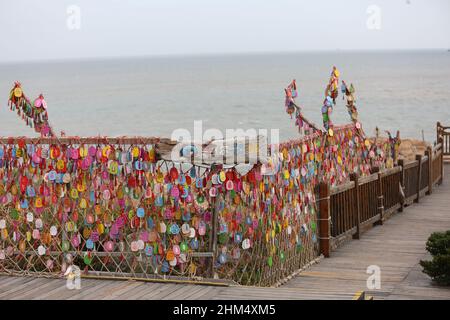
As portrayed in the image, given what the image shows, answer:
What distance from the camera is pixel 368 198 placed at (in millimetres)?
12070

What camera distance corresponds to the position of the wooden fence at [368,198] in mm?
10420

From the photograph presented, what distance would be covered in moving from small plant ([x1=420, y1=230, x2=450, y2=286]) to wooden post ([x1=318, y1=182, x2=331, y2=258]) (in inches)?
67.9

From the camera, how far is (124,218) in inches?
336

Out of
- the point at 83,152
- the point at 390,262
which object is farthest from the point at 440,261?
the point at 83,152

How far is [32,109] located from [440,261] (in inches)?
217

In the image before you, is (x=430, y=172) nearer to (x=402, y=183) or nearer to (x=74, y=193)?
(x=402, y=183)

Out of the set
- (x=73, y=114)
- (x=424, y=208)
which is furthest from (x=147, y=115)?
(x=424, y=208)

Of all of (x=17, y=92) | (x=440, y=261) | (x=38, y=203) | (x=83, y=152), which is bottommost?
(x=440, y=261)

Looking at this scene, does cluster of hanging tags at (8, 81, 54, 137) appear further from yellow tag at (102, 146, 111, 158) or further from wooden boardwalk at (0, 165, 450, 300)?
wooden boardwalk at (0, 165, 450, 300)

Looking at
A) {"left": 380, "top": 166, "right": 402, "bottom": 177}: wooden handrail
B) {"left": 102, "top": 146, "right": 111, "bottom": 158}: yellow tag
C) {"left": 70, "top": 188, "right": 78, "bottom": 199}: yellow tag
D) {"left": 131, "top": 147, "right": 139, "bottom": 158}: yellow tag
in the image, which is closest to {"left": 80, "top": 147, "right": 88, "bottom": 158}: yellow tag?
{"left": 102, "top": 146, "right": 111, "bottom": 158}: yellow tag

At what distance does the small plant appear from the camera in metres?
8.44

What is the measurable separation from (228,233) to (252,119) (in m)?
68.6

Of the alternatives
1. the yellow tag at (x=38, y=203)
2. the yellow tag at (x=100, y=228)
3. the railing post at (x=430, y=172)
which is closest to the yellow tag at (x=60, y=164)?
the yellow tag at (x=38, y=203)

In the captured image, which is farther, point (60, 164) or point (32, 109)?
point (32, 109)
